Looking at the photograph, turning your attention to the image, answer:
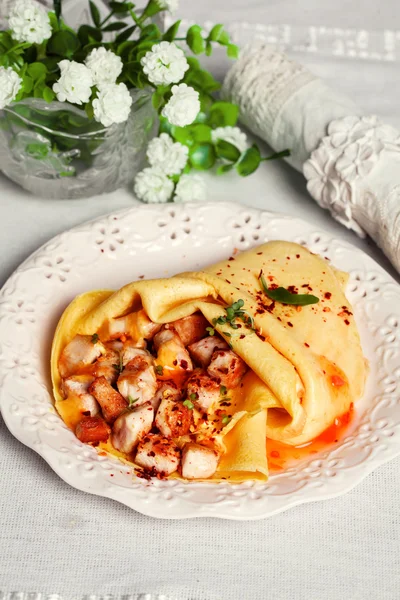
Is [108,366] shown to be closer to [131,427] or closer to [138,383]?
[138,383]

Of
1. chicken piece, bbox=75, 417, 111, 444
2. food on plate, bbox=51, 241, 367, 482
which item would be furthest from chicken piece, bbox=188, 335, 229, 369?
chicken piece, bbox=75, 417, 111, 444

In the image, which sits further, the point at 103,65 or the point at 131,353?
the point at 103,65

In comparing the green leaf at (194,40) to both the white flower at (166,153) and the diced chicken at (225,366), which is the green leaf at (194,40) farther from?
the diced chicken at (225,366)

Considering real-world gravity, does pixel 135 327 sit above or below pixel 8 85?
below

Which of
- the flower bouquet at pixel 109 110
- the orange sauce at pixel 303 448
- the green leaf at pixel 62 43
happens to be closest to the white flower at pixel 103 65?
the flower bouquet at pixel 109 110

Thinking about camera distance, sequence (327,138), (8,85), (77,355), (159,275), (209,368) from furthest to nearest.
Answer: (327,138), (159,275), (8,85), (77,355), (209,368)

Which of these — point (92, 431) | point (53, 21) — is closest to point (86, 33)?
point (53, 21)

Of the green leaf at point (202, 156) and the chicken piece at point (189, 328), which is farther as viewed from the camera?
the green leaf at point (202, 156)
